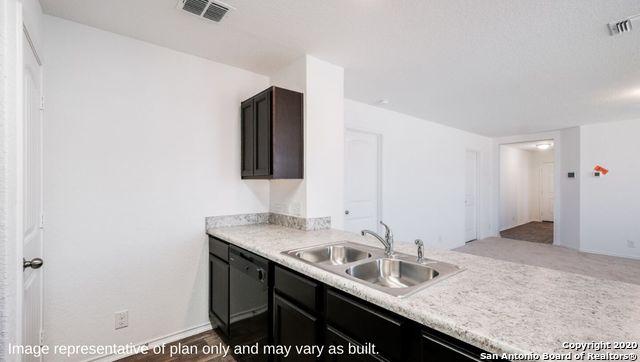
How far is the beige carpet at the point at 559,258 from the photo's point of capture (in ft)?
13.4

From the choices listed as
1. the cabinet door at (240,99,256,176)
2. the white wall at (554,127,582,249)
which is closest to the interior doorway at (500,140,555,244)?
the white wall at (554,127,582,249)

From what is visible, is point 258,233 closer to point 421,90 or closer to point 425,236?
point 421,90

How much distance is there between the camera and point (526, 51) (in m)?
2.30

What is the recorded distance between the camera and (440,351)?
2.94ft

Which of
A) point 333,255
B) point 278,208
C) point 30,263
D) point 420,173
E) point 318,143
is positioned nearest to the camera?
point 30,263

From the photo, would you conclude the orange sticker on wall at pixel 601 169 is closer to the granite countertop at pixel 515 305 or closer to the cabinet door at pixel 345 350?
the granite countertop at pixel 515 305

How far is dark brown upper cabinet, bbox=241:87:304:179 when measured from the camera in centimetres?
226

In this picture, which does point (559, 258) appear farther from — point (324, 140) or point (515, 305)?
point (515, 305)

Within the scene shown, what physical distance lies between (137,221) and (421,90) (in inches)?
124

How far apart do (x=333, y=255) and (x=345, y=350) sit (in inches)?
30.6

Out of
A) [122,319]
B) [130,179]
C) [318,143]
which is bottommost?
[122,319]

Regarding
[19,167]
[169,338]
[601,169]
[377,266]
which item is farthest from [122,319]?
[601,169]

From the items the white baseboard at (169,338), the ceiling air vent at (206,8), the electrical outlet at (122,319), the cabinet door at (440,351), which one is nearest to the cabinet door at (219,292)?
the white baseboard at (169,338)

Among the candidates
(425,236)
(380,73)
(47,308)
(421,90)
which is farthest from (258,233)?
(425,236)
